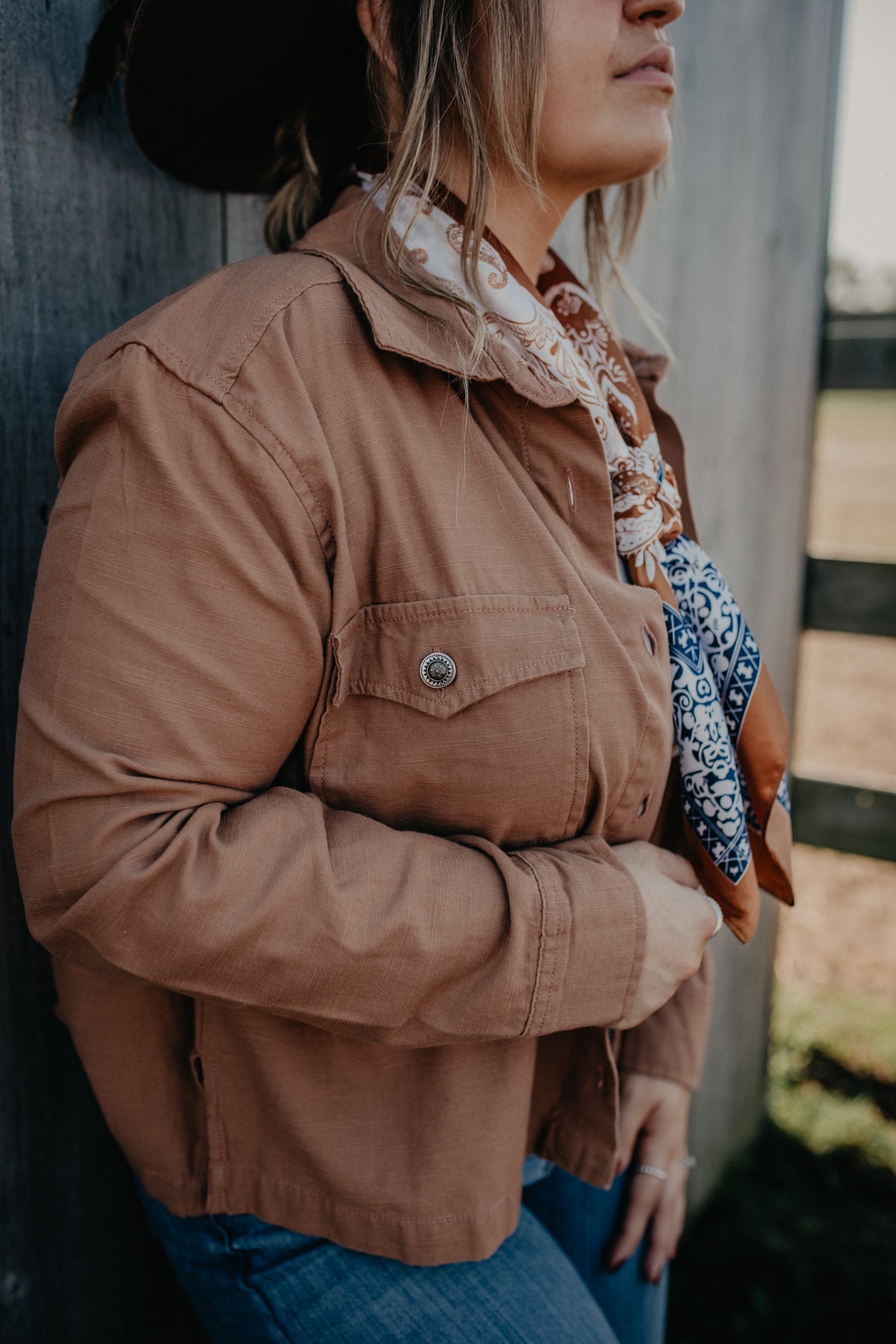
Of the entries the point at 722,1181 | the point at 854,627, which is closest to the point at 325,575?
the point at 854,627

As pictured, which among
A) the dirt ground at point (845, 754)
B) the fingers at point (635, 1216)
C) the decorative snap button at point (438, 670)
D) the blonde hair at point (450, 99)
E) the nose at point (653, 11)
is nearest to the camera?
the decorative snap button at point (438, 670)

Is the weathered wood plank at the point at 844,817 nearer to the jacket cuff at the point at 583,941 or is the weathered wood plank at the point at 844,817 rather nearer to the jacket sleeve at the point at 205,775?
the jacket cuff at the point at 583,941

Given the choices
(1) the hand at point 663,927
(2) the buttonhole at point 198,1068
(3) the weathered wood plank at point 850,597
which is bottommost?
(2) the buttonhole at point 198,1068

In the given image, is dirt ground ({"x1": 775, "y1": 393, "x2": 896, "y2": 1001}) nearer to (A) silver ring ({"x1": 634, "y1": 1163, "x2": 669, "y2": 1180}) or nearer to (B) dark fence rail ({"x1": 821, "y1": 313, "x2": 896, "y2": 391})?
(B) dark fence rail ({"x1": 821, "y1": 313, "x2": 896, "y2": 391})

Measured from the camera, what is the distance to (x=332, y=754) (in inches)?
39.9

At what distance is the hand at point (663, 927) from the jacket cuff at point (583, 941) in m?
0.03

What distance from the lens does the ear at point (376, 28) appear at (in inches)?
45.2

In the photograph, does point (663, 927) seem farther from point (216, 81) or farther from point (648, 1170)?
point (216, 81)

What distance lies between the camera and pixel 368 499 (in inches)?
38.4

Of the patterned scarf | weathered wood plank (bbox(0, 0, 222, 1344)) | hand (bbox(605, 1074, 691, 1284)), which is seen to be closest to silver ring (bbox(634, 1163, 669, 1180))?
hand (bbox(605, 1074, 691, 1284))

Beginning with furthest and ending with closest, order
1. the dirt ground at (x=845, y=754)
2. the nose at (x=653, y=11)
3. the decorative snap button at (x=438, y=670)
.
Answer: the dirt ground at (x=845, y=754), the nose at (x=653, y=11), the decorative snap button at (x=438, y=670)

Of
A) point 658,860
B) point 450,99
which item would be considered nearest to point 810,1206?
point 658,860

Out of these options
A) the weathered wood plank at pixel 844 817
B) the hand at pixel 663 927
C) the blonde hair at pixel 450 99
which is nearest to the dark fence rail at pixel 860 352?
the weathered wood plank at pixel 844 817

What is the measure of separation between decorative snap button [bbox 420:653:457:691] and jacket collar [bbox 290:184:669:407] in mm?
306
